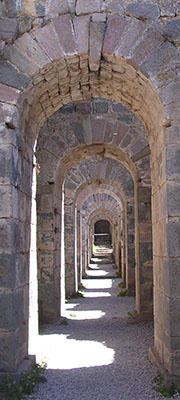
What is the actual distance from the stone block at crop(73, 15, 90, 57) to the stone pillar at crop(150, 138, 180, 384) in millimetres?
1218

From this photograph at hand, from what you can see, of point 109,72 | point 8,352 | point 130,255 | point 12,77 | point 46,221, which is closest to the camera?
point 8,352

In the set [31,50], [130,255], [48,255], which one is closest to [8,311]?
[31,50]

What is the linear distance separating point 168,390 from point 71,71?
3469 millimetres

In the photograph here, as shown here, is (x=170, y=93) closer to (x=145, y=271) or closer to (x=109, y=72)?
(x=109, y=72)

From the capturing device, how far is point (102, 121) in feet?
26.5

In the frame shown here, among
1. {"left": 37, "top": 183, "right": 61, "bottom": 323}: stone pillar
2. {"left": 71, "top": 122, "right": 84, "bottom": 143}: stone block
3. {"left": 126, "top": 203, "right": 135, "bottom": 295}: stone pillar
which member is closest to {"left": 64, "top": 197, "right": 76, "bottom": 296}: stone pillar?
{"left": 126, "top": 203, "right": 135, "bottom": 295}: stone pillar

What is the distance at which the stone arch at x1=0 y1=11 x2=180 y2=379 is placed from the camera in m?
3.74

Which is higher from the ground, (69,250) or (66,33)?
(66,33)

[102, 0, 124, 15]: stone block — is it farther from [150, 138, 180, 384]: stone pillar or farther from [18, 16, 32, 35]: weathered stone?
[150, 138, 180, 384]: stone pillar

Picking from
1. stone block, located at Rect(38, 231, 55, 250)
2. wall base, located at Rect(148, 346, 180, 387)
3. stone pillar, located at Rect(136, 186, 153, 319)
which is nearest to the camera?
wall base, located at Rect(148, 346, 180, 387)

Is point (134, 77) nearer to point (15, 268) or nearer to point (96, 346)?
point (15, 268)

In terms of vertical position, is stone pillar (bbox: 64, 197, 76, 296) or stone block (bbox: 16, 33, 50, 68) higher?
stone block (bbox: 16, 33, 50, 68)

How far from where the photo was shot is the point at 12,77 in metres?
3.95

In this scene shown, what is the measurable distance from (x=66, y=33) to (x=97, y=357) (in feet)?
12.9
